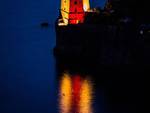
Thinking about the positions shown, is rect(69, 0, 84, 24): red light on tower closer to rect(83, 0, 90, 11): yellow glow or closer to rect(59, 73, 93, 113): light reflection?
rect(83, 0, 90, 11): yellow glow

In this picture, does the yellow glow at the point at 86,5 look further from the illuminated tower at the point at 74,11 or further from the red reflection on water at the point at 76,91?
the red reflection on water at the point at 76,91

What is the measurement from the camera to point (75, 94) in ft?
121

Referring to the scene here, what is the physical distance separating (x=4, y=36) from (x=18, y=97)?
3162 centimetres

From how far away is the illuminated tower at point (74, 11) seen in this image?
49.5 meters

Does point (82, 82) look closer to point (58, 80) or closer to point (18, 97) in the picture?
point (58, 80)

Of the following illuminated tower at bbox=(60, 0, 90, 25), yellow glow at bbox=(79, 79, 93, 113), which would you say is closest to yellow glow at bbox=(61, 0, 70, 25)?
illuminated tower at bbox=(60, 0, 90, 25)

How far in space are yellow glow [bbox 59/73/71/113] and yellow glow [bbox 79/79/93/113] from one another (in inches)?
22.7

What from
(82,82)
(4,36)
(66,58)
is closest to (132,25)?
(82,82)

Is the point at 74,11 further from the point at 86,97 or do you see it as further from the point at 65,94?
the point at 86,97

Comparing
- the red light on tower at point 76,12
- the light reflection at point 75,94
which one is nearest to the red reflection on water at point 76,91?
the light reflection at point 75,94

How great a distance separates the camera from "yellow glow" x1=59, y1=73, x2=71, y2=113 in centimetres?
3338

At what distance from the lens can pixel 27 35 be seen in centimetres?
7094

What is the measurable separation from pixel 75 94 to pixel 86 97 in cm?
113

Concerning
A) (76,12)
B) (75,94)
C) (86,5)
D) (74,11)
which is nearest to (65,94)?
(75,94)
